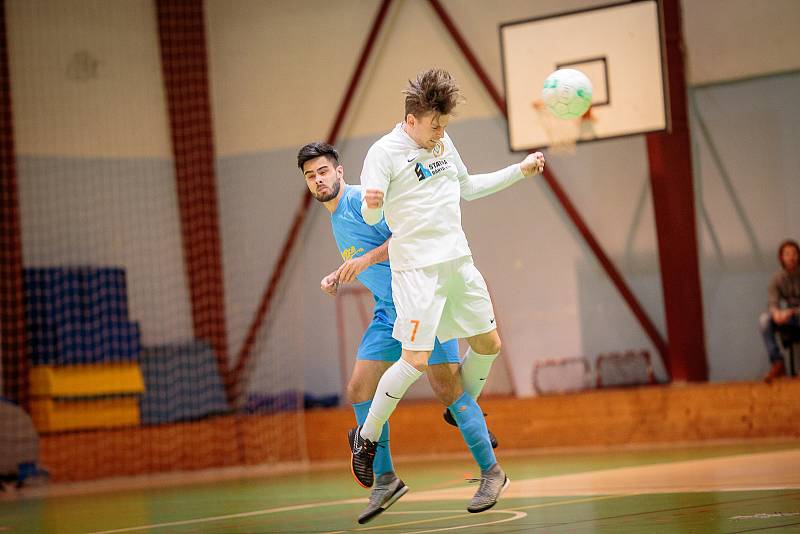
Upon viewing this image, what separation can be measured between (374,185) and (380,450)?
4.76 feet

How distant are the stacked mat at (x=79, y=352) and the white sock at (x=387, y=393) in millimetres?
7834

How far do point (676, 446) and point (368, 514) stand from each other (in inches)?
242

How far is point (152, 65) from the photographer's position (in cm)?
1436

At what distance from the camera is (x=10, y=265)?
12.7m

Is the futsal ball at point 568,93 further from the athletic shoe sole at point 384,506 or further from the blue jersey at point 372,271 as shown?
the athletic shoe sole at point 384,506

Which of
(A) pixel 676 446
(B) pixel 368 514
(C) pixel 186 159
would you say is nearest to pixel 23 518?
(B) pixel 368 514

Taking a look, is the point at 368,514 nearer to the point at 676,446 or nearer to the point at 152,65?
the point at 676,446

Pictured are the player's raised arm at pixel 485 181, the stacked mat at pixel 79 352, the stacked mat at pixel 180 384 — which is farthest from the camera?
the stacked mat at pixel 180 384

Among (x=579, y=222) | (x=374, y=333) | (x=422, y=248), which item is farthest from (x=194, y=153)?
(x=422, y=248)

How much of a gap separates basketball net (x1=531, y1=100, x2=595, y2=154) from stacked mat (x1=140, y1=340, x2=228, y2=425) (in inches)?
206

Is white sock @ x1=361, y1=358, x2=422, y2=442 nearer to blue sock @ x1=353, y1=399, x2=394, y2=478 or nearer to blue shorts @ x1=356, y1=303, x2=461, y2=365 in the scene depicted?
blue sock @ x1=353, y1=399, x2=394, y2=478

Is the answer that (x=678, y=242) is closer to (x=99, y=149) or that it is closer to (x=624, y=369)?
(x=624, y=369)

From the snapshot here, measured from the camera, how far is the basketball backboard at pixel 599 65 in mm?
10836

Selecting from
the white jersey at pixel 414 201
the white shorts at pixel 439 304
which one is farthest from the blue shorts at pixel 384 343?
the white jersey at pixel 414 201
